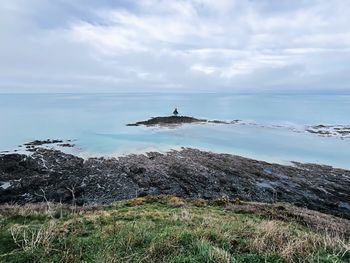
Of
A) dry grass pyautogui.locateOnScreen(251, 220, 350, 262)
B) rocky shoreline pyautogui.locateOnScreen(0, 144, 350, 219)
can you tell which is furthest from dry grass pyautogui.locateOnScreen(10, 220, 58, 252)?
rocky shoreline pyautogui.locateOnScreen(0, 144, 350, 219)

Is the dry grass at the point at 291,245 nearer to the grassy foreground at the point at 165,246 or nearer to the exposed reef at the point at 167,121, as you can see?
the grassy foreground at the point at 165,246

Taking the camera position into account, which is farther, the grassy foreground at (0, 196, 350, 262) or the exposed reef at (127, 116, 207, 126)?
the exposed reef at (127, 116, 207, 126)

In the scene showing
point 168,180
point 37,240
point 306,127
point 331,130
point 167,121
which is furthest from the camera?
point 167,121

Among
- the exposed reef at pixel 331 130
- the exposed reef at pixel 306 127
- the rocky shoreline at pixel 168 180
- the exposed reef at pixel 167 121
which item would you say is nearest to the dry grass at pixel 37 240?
the rocky shoreline at pixel 168 180

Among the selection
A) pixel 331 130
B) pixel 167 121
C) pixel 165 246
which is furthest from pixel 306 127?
pixel 165 246

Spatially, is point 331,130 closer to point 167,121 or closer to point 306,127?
point 306,127

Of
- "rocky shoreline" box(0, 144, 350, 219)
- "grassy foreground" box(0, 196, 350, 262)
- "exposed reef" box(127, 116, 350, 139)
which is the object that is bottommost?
"rocky shoreline" box(0, 144, 350, 219)

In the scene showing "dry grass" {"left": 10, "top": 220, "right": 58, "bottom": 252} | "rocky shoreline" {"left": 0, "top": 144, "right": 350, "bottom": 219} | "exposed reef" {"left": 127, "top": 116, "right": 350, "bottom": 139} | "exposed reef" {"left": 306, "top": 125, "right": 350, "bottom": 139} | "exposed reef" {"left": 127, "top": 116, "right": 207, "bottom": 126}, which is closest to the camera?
"dry grass" {"left": 10, "top": 220, "right": 58, "bottom": 252}

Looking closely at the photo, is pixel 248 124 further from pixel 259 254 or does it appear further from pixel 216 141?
pixel 259 254

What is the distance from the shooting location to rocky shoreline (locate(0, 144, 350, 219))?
2002 centimetres

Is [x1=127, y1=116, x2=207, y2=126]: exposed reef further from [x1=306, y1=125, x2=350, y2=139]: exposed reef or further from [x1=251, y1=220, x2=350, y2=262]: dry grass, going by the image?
[x1=251, y1=220, x2=350, y2=262]: dry grass

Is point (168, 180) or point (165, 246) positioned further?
point (168, 180)

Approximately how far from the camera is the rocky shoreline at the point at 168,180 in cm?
2002

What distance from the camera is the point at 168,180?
73.4ft
